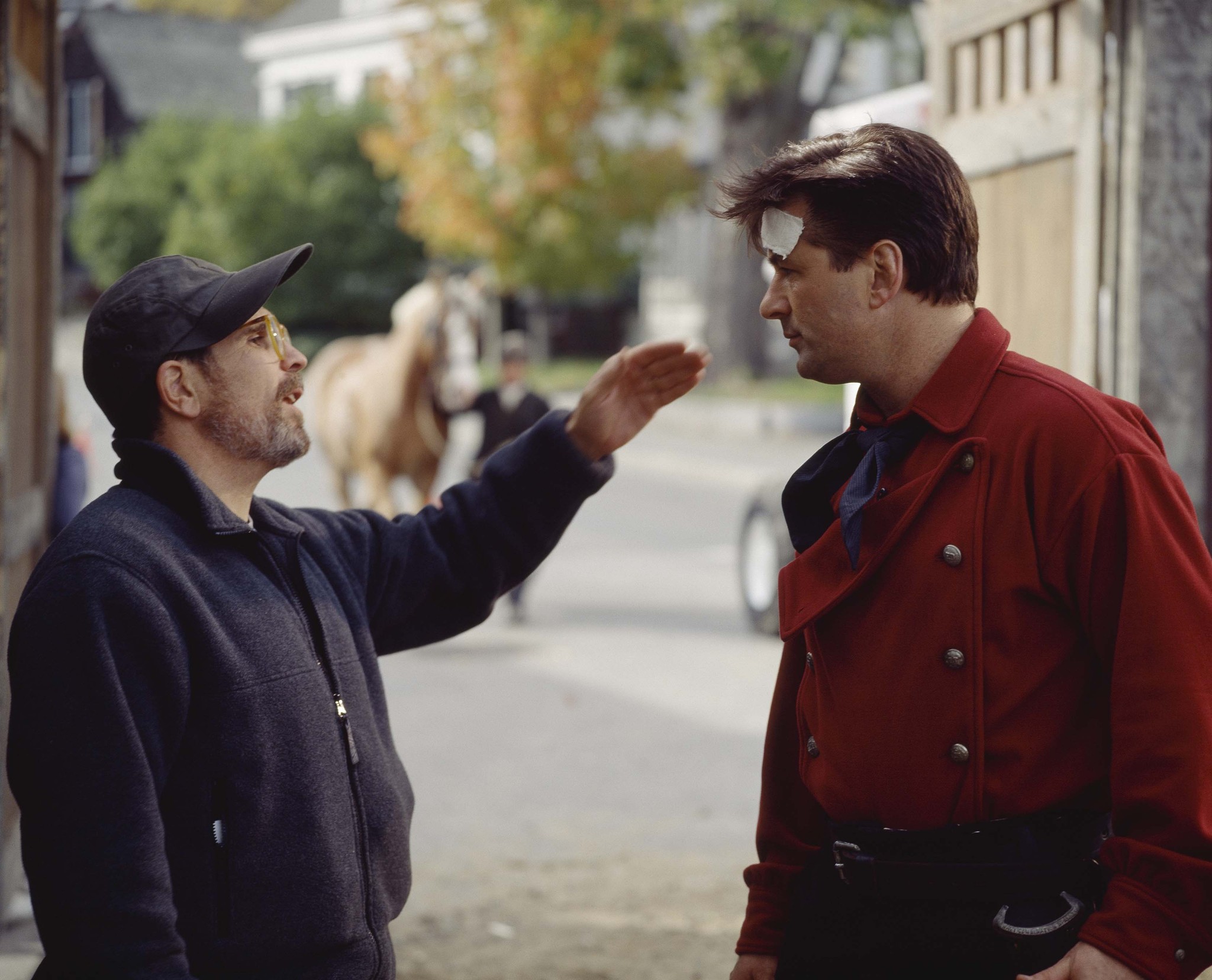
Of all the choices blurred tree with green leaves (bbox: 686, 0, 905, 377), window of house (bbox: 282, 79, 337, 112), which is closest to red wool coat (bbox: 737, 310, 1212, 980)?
blurred tree with green leaves (bbox: 686, 0, 905, 377)

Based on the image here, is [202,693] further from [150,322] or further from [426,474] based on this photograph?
[426,474]

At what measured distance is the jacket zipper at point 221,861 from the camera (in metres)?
2.21

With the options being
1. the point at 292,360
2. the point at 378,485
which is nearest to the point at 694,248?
the point at 378,485

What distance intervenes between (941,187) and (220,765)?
129 cm

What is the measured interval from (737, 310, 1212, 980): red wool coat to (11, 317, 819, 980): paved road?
2.70 metres

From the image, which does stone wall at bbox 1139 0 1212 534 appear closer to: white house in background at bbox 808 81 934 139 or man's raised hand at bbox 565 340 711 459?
man's raised hand at bbox 565 340 711 459

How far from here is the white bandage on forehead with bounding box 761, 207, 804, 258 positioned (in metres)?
2.19

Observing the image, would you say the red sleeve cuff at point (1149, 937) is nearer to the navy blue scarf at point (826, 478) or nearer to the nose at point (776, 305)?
the navy blue scarf at point (826, 478)

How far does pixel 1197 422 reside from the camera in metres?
3.77

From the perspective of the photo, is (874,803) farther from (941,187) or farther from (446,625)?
(446,625)

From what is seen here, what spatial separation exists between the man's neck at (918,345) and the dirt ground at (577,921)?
9.15 ft

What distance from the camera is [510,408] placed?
10727mm

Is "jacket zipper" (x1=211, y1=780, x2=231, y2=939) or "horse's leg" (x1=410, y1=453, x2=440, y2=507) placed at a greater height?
"jacket zipper" (x1=211, y1=780, x2=231, y2=939)

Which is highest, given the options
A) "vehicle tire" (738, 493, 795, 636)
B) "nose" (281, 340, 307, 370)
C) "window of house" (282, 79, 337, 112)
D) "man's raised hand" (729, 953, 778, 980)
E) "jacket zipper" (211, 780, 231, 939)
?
"window of house" (282, 79, 337, 112)
